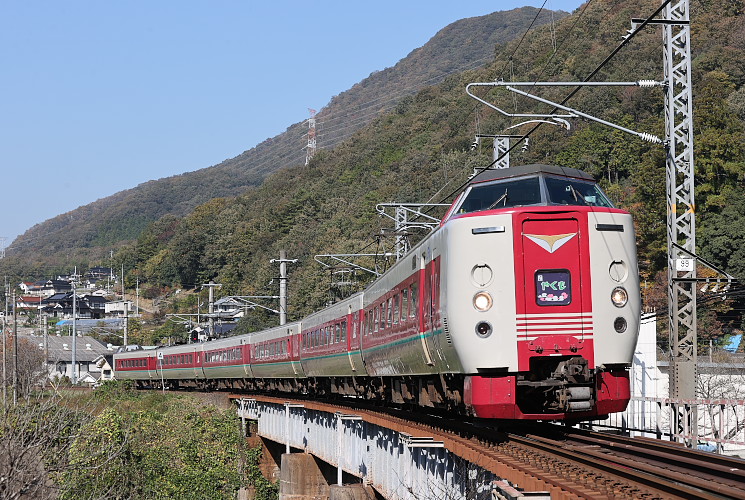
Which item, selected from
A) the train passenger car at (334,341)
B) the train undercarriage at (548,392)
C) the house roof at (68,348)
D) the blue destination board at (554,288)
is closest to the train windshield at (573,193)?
the blue destination board at (554,288)

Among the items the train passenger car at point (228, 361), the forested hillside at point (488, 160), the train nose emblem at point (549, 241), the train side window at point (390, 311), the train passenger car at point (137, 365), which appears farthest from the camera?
the train passenger car at point (137, 365)

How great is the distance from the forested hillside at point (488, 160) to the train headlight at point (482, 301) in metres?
15.7

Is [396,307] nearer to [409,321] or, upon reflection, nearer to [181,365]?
[409,321]

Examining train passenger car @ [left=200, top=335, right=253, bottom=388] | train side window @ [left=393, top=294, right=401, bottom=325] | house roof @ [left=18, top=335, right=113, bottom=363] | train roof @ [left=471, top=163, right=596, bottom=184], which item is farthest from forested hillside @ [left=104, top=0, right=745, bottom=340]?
house roof @ [left=18, top=335, right=113, bottom=363]

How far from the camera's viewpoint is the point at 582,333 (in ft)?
43.9

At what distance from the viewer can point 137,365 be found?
66.6 metres

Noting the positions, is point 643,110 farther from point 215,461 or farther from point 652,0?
point 215,461

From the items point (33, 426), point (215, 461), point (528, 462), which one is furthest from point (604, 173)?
point (528, 462)

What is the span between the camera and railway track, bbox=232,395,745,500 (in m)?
9.28

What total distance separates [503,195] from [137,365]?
182 ft

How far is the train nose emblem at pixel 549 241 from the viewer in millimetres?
13555

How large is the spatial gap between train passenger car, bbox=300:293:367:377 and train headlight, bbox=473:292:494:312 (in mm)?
10149

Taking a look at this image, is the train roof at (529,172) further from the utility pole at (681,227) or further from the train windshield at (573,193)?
the utility pole at (681,227)

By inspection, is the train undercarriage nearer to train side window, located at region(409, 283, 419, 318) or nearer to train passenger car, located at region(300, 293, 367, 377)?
train side window, located at region(409, 283, 419, 318)
